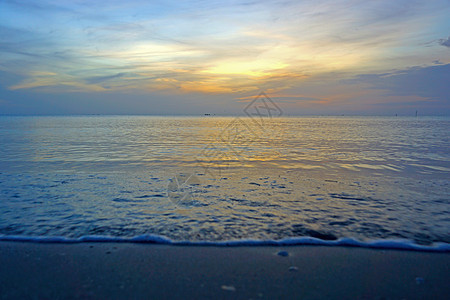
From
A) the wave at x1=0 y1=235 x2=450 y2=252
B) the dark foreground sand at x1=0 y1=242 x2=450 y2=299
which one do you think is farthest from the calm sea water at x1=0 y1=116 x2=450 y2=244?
the dark foreground sand at x1=0 y1=242 x2=450 y2=299

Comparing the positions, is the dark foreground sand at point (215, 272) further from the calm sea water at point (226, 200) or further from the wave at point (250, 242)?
the calm sea water at point (226, 200)

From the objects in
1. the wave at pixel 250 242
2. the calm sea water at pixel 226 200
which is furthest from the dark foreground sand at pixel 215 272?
the calm sea water at pixel 226 200

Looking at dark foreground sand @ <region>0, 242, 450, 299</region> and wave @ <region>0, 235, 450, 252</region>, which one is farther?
wave @ <region>0, 235, 450, 252</region>

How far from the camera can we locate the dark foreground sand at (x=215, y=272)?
3.42m

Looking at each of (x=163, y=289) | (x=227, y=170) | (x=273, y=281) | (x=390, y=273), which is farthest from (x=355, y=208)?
(x=227, y=170)

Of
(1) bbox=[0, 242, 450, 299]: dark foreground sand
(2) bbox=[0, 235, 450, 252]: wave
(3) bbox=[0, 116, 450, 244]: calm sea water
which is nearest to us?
(1) bbox=[0, 242, 450, 299]: dark foreground sand

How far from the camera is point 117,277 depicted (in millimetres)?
3750

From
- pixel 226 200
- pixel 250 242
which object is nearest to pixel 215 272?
pixel 250 242

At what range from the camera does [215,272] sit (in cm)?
390

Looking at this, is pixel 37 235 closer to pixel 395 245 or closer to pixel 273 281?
pixel 273 281

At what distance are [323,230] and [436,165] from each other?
36.9 feet

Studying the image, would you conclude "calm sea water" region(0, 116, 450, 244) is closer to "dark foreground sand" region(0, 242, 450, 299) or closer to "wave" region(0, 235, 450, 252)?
"wave" region(0, 235, 450, 252)

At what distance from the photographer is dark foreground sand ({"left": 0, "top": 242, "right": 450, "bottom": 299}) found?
3.42 meters

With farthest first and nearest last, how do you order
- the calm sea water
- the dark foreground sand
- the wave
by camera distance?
the calm sea water
the wave
the dark foreground sand
